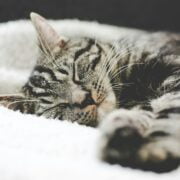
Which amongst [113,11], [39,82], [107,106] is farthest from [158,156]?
[113,11]

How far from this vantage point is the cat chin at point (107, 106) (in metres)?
0.98

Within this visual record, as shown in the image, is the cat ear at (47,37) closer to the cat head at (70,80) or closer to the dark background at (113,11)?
the cat head at (70,80)

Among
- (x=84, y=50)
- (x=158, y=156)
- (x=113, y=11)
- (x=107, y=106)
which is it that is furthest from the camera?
(x=113, y=11)

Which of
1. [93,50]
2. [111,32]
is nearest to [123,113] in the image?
[93,50]

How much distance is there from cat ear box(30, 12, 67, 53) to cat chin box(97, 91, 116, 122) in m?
0.19

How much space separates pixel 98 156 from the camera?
0.69 m

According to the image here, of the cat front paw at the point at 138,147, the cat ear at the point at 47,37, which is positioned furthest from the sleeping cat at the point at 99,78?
the cat front paw at the point at 138,147

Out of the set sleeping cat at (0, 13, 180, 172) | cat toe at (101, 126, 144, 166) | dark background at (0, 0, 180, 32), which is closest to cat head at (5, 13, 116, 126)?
sleeping cat at (0, 13, 180, 172)

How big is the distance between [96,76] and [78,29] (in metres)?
0.29

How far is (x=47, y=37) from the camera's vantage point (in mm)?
1138

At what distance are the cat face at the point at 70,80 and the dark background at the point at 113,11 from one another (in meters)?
0.16

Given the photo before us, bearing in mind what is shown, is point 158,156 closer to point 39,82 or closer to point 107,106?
point 107,106

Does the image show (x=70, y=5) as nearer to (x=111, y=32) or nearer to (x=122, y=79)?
(x=111, y=32)

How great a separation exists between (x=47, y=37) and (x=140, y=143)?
1.76 feet
